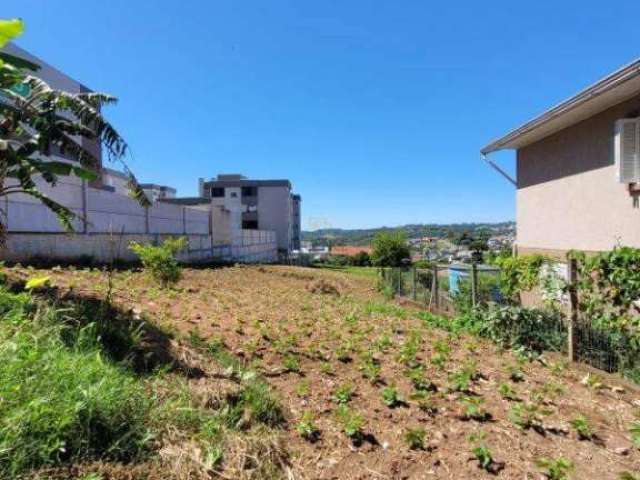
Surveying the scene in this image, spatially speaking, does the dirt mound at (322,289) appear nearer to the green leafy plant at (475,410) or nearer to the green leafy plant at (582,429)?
the green leafy plant at (475,410)

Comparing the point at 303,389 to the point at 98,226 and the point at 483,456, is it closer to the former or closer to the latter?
the point at 483,456

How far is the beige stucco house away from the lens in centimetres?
640

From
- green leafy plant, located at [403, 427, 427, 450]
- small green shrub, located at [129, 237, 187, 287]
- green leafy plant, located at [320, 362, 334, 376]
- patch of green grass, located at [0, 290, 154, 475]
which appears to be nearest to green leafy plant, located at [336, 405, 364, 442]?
green leafy plant, located at [403, 427, 427, 450]

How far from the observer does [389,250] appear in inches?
959

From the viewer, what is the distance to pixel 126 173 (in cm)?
572

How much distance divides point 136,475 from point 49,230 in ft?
42.4

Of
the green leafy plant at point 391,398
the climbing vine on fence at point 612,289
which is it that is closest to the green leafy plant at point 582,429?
the green leafy plant at point 391,398

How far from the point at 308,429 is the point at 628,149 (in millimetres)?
7192

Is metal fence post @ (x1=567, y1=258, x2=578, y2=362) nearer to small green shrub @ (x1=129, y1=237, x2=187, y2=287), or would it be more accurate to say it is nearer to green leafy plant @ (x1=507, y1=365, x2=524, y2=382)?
green leafy plant @ (x1=507, y1=365, x2=524, y2=382)

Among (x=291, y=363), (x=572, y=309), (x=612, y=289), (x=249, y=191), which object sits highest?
(x=249, y=191)

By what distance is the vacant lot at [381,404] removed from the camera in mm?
2934

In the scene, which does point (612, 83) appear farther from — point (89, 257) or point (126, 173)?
point (89, 257)

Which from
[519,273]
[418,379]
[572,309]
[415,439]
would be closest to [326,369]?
[418,379]

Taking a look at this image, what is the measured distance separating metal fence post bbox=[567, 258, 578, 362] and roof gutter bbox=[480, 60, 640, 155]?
9.85 feet
